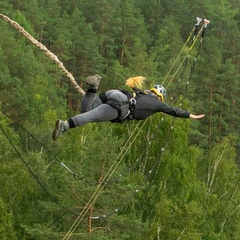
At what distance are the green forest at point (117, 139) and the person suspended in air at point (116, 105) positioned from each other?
16.6 inches

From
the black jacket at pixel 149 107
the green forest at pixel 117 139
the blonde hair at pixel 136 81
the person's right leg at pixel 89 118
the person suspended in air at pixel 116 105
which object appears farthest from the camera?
the green forest at pixel 117 139

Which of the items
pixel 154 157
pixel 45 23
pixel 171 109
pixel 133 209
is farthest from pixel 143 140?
pixel 45 23

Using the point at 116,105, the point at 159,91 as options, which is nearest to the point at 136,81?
the point at 116,105

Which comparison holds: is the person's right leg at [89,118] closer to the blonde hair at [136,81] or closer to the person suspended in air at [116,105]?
the person suspended in air at [116,105]

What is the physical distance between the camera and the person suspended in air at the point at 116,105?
798cm

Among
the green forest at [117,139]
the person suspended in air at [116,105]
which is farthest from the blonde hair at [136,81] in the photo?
the green forest at [117,139]

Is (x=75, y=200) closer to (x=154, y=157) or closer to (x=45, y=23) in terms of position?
(x=154, y=157)

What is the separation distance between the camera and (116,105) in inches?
324

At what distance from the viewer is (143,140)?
23094mm

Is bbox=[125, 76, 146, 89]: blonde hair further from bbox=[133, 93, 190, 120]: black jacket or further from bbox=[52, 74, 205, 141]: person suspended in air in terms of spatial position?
bbox=[133, 93, 190, 120]: black jacket

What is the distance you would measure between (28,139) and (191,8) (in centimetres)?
2992

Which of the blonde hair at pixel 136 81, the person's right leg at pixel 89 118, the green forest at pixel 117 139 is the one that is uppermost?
the blonde hair at pixel 136 81

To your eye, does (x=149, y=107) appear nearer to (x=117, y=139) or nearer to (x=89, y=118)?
(x=89, y=118)

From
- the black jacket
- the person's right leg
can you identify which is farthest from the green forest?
the black jacket
